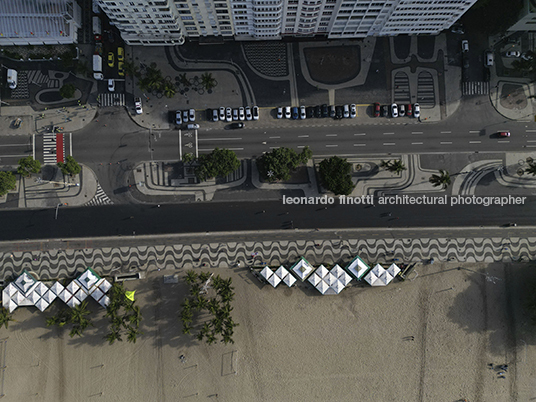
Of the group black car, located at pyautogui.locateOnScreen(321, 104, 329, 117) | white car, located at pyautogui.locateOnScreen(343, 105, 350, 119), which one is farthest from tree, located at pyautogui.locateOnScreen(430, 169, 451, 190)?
black car, located at pyautogui.locateOnScreen(321, 104, 329, 117)

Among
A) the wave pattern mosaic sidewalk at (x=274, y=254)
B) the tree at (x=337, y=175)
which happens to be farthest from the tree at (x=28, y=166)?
the tree at (x=337, y=175)

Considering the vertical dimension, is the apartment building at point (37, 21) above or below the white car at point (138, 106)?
above

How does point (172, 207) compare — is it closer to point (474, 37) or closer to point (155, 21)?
point (155, 21)

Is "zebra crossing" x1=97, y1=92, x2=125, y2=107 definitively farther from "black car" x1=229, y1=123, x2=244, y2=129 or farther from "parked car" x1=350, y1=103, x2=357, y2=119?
"parked car" x1=350, y1=103, x2=357, y2=119

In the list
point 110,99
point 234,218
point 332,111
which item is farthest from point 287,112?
point 110,99

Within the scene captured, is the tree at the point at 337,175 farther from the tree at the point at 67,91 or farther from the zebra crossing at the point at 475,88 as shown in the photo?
the tree at the point at 67,91

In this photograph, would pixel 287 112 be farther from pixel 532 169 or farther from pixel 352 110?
pixel 532 169

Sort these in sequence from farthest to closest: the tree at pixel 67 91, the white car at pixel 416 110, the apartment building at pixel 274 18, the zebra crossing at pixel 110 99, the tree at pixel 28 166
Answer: the zebra crossing at pixel 110 99
the white car at pixel 416 110
the tree at pixel 67 91
the tree at pixel 28 166
the apartment building at pixel 274 18
